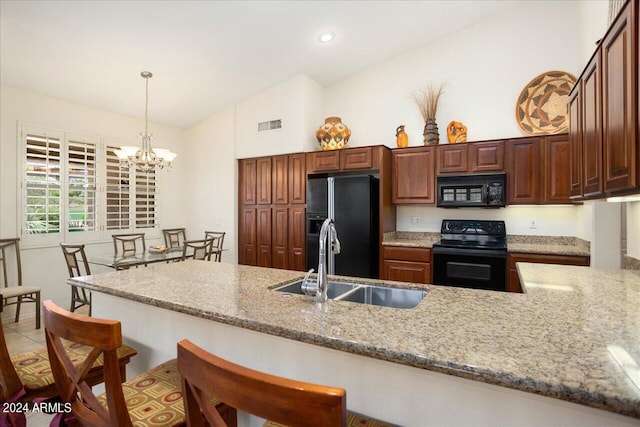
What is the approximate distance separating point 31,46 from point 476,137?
4.86 metres

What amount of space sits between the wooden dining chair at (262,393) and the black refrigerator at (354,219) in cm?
306

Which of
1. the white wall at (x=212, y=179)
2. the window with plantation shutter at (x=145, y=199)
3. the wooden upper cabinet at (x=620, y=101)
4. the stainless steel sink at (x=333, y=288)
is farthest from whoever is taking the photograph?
the white wall at (x=212, y=179)

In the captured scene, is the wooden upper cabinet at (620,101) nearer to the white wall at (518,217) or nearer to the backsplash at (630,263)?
the backsplash at (630,263)

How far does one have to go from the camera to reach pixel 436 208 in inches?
166

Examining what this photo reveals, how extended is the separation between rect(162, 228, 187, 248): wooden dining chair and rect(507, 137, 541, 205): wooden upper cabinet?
4.86 m

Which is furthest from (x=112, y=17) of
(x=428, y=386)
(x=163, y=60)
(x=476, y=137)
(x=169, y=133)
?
(x=476, y=137)

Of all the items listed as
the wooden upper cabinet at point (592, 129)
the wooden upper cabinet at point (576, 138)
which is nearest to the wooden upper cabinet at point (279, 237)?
the wooden upper cabinet at point (576, 138)

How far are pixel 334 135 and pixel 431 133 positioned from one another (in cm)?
125

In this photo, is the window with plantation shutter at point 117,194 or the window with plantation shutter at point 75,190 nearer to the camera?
the window with plantation shutter at point 75,190

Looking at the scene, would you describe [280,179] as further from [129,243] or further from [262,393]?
[262,393]

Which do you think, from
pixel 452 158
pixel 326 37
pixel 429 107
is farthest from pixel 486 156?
pixel 326 37

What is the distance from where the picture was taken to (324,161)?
4375 millimetres

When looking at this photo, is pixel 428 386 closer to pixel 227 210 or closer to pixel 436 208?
pixel 436 208

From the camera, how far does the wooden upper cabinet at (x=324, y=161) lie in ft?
14.1
